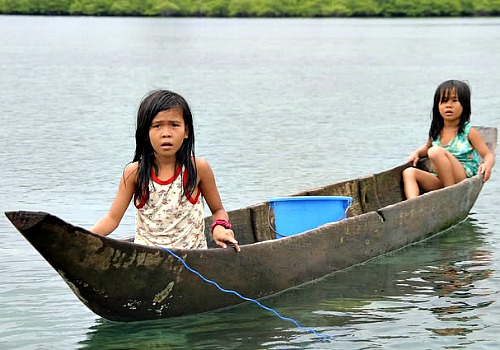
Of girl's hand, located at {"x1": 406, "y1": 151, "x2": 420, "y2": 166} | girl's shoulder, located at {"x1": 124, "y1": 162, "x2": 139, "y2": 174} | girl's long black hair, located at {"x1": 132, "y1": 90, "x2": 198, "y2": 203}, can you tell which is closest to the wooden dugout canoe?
girl's long black hair, located at {"x1": 132, "y1": 90, "x2": 198, "y2": 203}

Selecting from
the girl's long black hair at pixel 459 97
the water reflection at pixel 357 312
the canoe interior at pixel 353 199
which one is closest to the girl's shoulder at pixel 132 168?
the water reflection at pixel 357 312

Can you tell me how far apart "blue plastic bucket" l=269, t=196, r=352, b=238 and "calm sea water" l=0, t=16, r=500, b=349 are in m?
0.48

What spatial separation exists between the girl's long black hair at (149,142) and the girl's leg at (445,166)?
3.25m

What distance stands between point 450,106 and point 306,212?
1.82 m

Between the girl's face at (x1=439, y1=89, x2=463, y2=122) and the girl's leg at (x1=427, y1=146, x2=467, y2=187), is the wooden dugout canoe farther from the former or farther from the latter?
the girl's face at (x1=439, y1=89, x2=463, y2=122)

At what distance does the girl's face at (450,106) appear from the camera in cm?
945

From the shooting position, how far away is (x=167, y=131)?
253 inches

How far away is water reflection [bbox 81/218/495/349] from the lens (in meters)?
6.51

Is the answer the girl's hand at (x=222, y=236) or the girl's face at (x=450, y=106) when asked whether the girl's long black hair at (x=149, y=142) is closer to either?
the girl's hand at (x=222, y=236)

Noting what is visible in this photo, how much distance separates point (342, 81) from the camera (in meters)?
27.5

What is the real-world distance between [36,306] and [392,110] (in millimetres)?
13906

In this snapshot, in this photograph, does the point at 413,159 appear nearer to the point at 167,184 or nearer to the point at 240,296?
the point at 240,296

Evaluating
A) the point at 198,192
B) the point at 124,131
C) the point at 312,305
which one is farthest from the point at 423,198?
the point at 124,131

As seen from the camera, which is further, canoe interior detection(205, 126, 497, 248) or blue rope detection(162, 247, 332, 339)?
canoe interior detection(205, 126, 497, 248)
